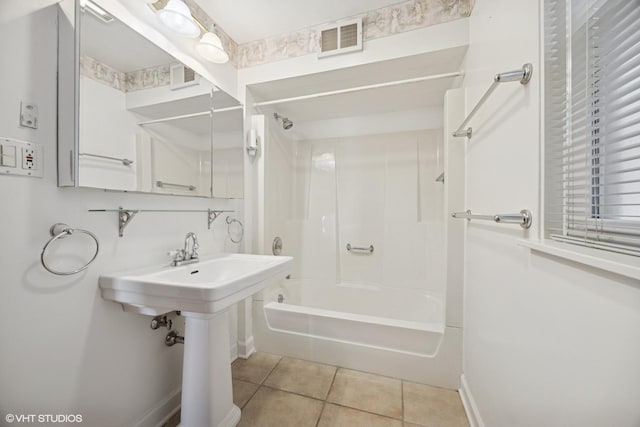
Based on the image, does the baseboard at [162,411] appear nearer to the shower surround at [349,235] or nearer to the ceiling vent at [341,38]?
the shower surround at [349,235]

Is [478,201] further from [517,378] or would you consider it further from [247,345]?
[247,345]

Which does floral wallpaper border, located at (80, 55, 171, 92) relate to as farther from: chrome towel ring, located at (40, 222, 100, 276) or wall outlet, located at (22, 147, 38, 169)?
chrome towel ring, located at (40, 222, 100, 276)

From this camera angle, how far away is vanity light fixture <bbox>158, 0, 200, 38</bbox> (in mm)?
1190

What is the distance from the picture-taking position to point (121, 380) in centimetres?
105

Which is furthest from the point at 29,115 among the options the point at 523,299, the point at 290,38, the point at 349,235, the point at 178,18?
the point at 349,235

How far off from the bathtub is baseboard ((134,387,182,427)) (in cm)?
62

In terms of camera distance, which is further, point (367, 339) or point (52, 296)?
point (367, 339)

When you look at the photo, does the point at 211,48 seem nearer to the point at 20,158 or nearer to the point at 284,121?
the point at 284,121

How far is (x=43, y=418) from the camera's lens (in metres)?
0.80

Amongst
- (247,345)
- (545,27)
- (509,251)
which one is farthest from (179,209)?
(545,27)

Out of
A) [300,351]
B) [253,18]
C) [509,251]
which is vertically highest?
[253,18]

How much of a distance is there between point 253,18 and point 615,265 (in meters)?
2.14

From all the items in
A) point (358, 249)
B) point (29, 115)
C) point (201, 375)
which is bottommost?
point (201, 375)

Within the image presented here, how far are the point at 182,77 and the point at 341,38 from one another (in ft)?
3.54
